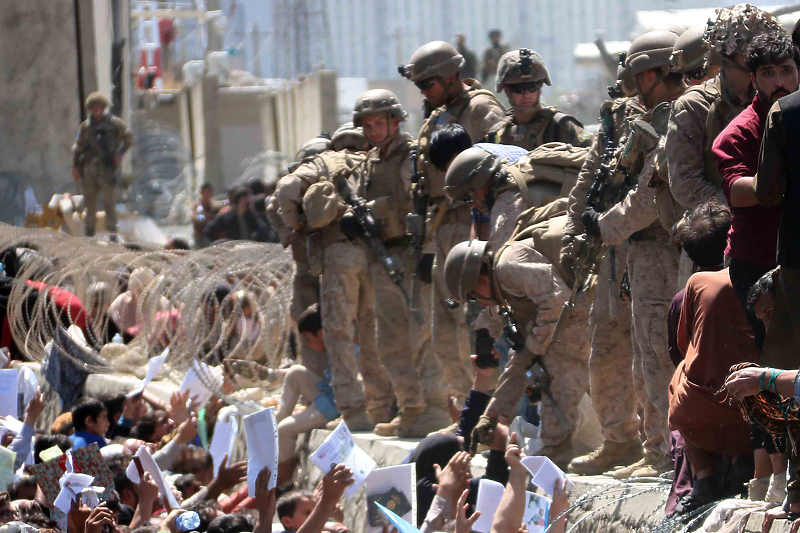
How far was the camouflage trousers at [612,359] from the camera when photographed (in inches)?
243

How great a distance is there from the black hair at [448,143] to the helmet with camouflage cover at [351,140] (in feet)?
6.75

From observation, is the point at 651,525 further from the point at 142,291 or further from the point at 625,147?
the point at 142,291

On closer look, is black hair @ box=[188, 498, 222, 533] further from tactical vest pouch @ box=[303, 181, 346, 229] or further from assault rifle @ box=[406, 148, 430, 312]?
tactical vest pouch @ box=[303, 181, 346, 229]

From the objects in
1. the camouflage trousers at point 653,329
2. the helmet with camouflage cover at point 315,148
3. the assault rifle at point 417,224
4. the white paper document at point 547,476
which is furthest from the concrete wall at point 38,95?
the white paper document at point 547,476

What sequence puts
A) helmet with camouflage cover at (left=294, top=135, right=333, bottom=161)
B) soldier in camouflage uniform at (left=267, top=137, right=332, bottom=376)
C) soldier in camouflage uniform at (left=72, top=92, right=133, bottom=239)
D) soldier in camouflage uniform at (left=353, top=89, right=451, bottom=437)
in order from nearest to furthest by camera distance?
soldier in camouflage uniform at (left=353, top=89, right=451, bottom=437) < soldier in camouflage uniform at (left=267, top=137, right=332, bottom=376) < helmet with camouflage cover at (left=294, top=135, right=333, bottom=161) < soldier in camouflage uniform at (left=72, top=92, right=133, bottom=239)

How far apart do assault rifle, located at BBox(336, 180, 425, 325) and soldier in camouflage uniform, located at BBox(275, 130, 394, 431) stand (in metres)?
0.18

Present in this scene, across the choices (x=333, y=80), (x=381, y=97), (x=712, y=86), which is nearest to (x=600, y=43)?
(x=381, y=97)

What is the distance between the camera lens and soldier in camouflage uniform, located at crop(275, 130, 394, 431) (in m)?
8.59

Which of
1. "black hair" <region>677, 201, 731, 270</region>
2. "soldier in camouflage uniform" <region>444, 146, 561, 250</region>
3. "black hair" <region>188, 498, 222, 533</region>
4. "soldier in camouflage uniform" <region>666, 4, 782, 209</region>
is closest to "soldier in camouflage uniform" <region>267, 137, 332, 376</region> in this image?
"soldier in camouflage uniform" <region>444, 146, 561, 250</region>

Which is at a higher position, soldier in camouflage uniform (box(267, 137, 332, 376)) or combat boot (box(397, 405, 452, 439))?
soldier in camouflage uniform (box(267, 137, 332, 376))

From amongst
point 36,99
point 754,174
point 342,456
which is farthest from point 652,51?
point 36,99

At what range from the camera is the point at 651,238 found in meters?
5.96

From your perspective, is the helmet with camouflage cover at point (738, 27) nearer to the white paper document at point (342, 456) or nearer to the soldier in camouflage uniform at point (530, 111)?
the white paper document at point (342, 456)

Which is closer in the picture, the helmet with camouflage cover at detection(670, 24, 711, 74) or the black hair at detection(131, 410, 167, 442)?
the helmet with camouflage cover at detection(670, 24, 711, 74)
